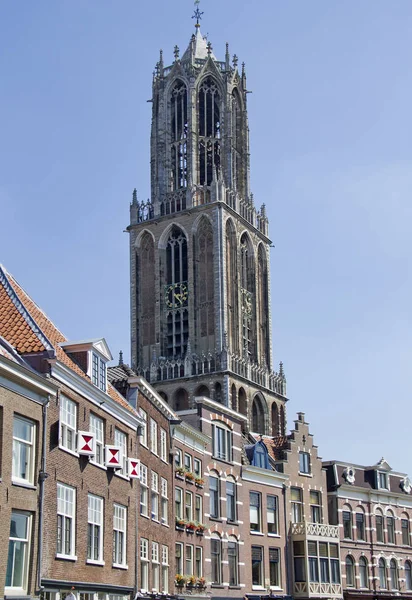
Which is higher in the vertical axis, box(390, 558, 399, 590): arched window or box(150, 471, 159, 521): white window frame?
box(150, 471, 159, 521): white window frame

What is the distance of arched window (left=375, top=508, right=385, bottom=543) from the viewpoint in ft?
210

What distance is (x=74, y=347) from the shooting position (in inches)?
1299

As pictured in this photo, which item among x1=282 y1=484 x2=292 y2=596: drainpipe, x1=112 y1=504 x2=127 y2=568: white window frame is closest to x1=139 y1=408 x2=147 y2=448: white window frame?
x1=112 y1=504 x2=127 y2=568: white window frame

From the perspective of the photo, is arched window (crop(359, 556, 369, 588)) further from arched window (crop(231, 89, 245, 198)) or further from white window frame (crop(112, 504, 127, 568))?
arched window (crop(231, 89, 245, 198))

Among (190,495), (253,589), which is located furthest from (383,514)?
(190,495)

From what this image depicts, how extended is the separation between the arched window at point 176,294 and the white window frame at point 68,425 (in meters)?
65.1

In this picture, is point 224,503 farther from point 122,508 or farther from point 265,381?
point 265,381

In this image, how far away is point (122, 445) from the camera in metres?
35.2

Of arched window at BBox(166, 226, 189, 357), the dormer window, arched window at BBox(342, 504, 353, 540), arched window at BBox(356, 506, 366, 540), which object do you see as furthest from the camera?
arched window at BBox(166, 226, 189, 357)

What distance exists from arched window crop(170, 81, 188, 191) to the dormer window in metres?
45.9

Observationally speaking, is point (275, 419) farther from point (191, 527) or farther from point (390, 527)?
point (191, 527)

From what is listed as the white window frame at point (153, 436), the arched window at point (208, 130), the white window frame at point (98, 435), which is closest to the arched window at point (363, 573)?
the white window frame at point (153, 436)

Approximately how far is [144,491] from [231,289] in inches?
2385

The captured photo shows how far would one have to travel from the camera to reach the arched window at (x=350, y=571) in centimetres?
6075
